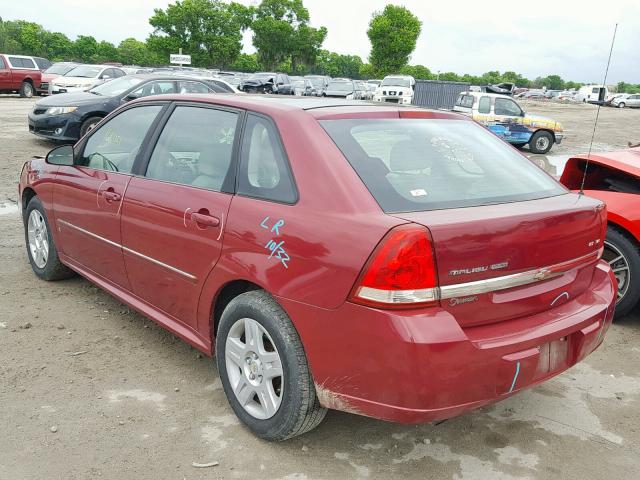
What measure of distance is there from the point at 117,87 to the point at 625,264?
10902mm

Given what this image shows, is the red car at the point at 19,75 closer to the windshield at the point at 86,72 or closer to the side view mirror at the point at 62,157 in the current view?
the windshield at the point at 86,72

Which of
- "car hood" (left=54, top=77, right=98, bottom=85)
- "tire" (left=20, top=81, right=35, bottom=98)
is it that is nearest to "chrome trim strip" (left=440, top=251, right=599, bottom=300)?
"car hood" (left=54, top=77, right=98, bottom=85)

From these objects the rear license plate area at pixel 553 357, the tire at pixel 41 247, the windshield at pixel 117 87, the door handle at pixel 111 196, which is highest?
the windshield at pixel 117 87

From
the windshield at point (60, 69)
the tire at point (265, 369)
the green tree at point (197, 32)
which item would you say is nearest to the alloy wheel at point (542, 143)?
the tire at point (265, 369)

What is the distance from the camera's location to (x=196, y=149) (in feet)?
11.0

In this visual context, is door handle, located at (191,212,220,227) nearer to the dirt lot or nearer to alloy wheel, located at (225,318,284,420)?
alloy wheel, located at (225,318,284,420)

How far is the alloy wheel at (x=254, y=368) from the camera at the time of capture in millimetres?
2746

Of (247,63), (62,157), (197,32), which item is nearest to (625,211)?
(62,157)

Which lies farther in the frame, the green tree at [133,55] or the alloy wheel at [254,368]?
the green tree at [133,55]

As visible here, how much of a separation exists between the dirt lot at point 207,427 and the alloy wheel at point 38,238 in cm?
84

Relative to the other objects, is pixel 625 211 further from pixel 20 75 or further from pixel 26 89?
pixel 26 89

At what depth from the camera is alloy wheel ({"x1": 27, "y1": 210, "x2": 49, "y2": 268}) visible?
15.6 ft

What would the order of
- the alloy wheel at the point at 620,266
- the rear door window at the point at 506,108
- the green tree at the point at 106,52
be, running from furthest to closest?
the green tree at the point at 106,52 → the rear door window at the point at 506,108 → the alloy wheel at the point at 620,266

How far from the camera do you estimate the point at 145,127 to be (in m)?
3.80
